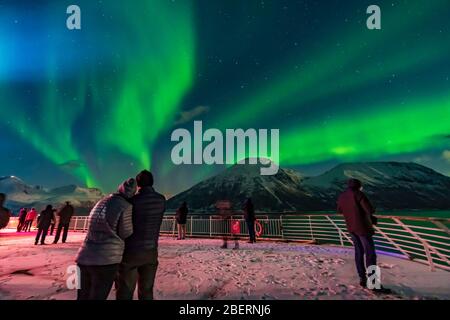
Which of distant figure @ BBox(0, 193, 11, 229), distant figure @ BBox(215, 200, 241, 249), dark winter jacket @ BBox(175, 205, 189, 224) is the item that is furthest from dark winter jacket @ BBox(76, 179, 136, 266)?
dark winter jacket @ BBox(175, 205, 189, 224)

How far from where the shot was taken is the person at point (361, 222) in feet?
14.2

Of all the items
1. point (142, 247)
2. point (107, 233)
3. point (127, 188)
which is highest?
point (127, 188)

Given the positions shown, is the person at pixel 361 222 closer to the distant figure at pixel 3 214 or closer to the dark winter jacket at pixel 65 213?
the distant figure at pixel 3 214

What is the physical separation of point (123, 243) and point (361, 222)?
4.13 meters

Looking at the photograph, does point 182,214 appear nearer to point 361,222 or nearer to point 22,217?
point 361,222

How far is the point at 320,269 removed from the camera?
6051 millimetres

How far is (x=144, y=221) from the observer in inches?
109

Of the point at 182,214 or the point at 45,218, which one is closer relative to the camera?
the point at 45,218

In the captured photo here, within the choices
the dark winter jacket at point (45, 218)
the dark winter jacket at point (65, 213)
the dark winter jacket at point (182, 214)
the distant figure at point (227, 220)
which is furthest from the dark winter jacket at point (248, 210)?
the dark winter jacket at point (45, 218)

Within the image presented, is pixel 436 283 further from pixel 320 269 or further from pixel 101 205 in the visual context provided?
pixel 101 205

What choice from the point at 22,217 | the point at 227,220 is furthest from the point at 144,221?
the point at 22,217
